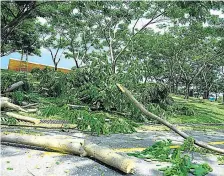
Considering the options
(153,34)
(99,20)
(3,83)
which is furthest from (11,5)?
(153,34)

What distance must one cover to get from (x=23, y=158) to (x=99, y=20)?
20404mm

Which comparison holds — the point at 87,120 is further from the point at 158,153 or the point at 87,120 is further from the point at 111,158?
the point at 111,158

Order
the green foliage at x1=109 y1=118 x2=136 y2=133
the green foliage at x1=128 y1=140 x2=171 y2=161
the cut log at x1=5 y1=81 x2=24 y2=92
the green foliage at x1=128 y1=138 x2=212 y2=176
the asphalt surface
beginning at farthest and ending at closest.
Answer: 1. the cut log at x1=5 y1=81 x2=24 y2=92
2. the green foliage at x1=109 y1=118 x2=136 y2=133
3. the green foliage at x1=128 y1=140 x2=171 y2=161
4. the green foliage at x1=128 y1=138 x2=212 y2=176
5. the asphalt surface

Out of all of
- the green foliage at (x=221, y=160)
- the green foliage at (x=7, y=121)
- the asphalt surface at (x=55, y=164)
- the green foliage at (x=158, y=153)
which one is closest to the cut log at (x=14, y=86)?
the green foliage at (x=7, y=121)

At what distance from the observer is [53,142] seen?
548 cm

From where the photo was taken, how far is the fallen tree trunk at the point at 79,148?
15.2ft

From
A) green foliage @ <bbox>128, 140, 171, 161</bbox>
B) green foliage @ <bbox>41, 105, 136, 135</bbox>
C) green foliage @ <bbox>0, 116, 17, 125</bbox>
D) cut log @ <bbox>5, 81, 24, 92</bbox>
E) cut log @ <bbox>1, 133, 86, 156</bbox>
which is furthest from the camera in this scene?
cut log @ <bbox>5, 81, 24, 92</bbox>

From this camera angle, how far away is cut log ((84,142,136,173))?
15.0 feet

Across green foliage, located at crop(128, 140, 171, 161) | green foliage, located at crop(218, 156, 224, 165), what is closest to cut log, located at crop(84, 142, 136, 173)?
green foliage, located at crop(128, 140, 171, 161)

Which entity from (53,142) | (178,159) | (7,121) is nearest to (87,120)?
(7,121)

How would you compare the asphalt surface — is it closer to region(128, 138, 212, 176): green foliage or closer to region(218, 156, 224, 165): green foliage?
region(218, 156, 224, 165): green foliage

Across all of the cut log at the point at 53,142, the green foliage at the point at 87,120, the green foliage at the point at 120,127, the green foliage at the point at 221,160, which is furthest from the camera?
the green foliage at the point at 120,127

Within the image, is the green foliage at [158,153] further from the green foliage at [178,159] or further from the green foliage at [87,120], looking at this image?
the green foliage at [87,120]

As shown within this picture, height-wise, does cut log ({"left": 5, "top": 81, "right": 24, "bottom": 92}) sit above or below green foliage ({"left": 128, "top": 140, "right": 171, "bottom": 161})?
above
